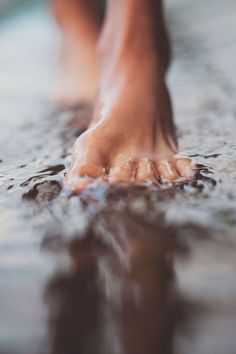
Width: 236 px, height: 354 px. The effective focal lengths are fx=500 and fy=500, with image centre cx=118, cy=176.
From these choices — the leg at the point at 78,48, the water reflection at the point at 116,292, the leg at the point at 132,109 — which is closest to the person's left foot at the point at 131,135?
the leg at the point at 132,109

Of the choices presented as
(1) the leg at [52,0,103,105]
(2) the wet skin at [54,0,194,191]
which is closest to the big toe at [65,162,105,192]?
(2) the wet skin at [54,0,194,191]

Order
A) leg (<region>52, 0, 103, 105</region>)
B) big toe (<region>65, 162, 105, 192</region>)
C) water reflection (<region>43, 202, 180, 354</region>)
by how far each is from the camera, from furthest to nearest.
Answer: leg (<region>52, 0, 103, 105</region>) → big toe (<region>65, 162, 105, 192</region>) → water reflection (<region>43, 202, 180, 354</region>)

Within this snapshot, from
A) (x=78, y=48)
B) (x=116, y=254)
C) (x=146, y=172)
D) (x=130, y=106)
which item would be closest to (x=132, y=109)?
(x=130, y=106)

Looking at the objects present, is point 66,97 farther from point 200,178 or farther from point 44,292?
point 44,292

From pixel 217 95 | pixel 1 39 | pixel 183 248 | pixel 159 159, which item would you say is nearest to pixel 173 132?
pixel 159 159

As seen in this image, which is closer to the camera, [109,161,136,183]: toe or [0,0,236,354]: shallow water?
[0,0,236,354]: shallow water

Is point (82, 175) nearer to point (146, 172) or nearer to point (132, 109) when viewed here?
point (146, 172)

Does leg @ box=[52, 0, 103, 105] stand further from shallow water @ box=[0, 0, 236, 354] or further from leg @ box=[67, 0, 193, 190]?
shallow water @ box=[0, 0, 236, 354]
